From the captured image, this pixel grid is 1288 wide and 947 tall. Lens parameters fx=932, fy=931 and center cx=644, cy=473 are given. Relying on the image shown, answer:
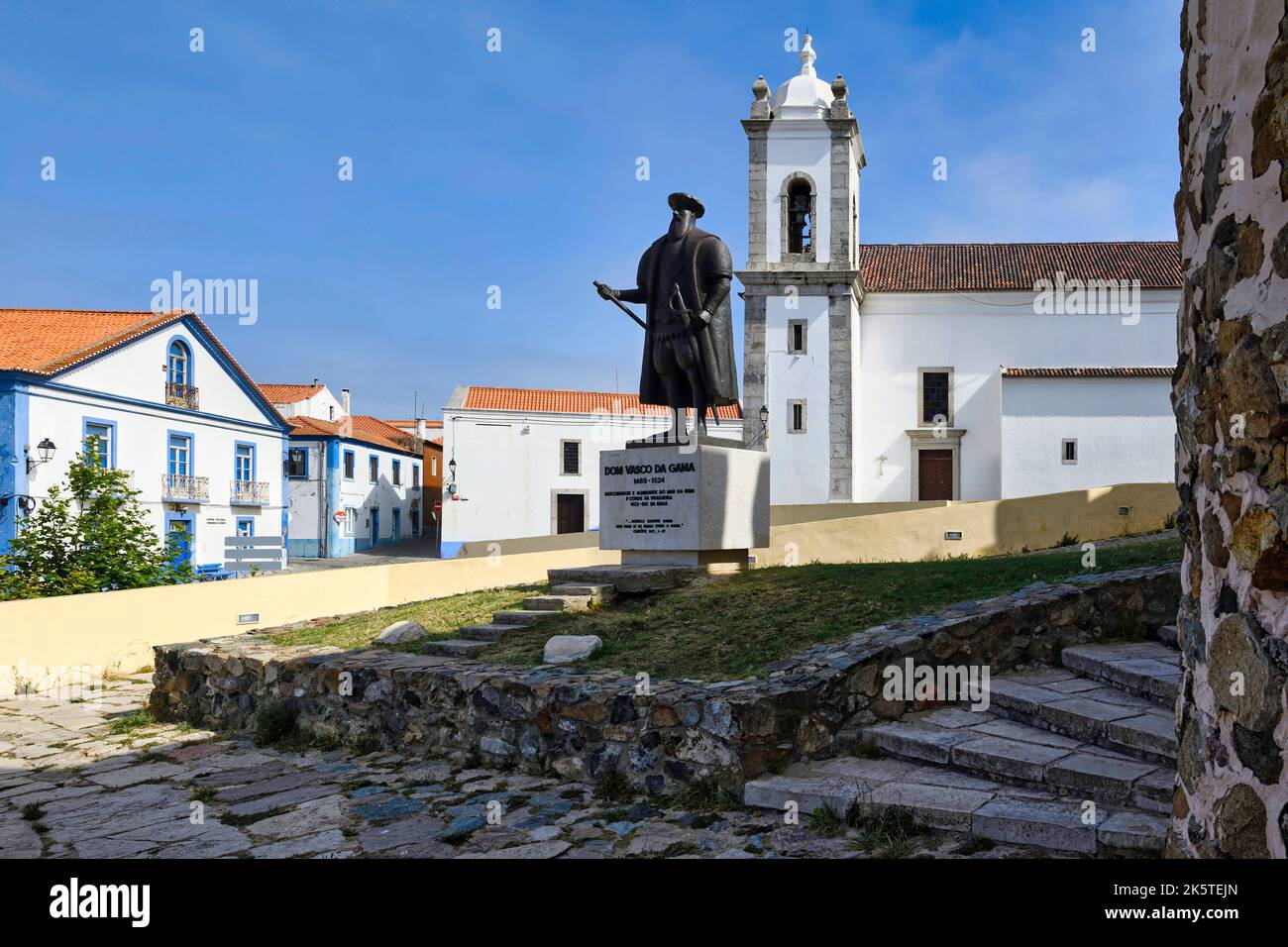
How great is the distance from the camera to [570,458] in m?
33.2

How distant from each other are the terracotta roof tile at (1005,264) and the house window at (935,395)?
2.50 m

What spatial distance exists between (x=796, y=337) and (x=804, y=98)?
21.8ft

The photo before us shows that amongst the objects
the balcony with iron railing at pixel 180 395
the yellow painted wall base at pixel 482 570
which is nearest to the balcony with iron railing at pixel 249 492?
the balcony with iron railing at pixel 180 395

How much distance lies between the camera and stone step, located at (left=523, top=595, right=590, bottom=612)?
7.65 meters

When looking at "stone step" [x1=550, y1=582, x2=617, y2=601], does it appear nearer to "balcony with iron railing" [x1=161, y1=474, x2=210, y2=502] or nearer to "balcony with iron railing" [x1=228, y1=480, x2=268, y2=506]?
"balcony with iron railing" [x1=161, y1=474, x2=210, y2=502]

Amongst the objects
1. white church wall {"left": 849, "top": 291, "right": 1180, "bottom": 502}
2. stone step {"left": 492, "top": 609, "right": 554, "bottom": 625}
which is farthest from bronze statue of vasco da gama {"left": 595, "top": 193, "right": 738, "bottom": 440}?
white church wall {"left": 849, "top": 291, "right": 1180, "bottom": 502}

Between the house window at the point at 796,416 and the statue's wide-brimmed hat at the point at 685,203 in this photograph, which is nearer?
the statue's wide-brimmed hat at the point at 685,203

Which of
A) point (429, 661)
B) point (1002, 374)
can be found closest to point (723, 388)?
point (429, 661)

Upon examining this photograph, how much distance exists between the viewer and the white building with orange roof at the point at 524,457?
32.3m

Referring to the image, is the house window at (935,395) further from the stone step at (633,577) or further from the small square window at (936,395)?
the stone step at (633,577)

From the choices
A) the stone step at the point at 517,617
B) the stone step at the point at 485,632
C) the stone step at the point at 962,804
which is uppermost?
the stone step at the point at 517,617

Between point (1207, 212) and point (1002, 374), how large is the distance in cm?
2489

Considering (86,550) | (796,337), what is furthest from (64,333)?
(796,337)

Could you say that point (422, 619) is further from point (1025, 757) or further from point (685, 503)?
point (1025, 757)
